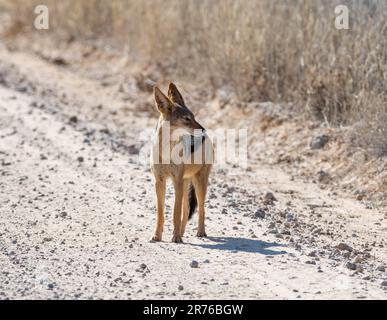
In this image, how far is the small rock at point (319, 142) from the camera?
11.2 m

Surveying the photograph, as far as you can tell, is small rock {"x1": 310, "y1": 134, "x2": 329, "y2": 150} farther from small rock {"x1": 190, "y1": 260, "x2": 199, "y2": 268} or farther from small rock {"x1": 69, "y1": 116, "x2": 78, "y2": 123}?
small rock {"x1": 190, "y1": 260, "x2": 199, "y2": 268}

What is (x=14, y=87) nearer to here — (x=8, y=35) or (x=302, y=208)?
(x=8, y=35)

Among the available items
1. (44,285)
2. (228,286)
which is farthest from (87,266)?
(228,286)

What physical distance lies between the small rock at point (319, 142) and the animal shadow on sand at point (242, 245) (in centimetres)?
366

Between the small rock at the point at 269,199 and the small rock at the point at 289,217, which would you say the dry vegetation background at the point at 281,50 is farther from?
the small rock at the point at 289,217

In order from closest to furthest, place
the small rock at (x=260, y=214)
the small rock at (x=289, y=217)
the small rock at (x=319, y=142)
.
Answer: the small rock at (x=260, y=214) → the small rock at (x=289, y=217) → the small rock at (x=319, y=142)

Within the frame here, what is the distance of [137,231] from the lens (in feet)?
26.4

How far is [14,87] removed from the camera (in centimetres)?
1480

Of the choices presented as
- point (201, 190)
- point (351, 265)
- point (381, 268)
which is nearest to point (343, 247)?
point (381, 268)

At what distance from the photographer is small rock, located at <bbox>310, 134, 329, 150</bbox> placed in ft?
36.9

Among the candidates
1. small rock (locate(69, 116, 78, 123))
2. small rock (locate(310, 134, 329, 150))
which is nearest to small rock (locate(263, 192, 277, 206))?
small rock (locate(310, 134, 329, 150))

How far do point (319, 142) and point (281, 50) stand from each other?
1785 mm

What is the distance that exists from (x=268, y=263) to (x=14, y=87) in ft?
28.6

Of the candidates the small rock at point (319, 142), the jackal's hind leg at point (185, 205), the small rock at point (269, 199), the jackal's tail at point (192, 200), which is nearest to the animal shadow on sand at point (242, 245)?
the jackal's hind leg at point (185, 205)
